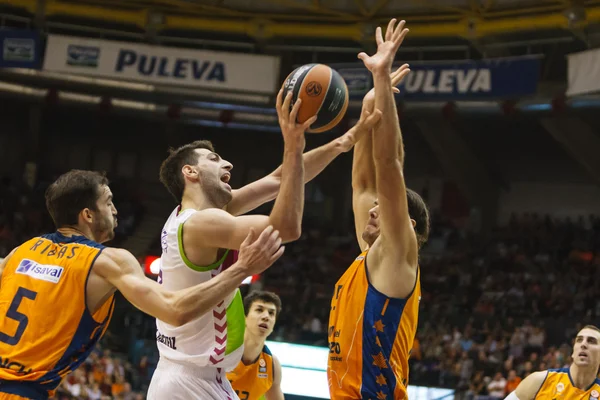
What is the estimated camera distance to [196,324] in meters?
4.36

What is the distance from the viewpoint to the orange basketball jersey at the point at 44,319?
12.5 feet

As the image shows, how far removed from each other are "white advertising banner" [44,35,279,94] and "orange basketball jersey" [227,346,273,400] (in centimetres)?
1148

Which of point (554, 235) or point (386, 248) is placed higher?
point (554, 235)

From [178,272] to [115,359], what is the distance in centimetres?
1108

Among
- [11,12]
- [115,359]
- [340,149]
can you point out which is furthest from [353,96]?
[340,149]

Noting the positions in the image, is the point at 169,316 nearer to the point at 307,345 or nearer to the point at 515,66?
the point at 307,345

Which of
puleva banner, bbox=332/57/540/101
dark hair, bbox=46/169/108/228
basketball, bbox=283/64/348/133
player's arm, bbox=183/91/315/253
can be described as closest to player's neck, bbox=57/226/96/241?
dark hair, bbox=46/169/108/228

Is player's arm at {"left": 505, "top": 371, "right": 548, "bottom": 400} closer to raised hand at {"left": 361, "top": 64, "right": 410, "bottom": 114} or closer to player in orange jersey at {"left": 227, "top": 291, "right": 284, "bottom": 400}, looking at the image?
player in orange jersey at {"left": 227, "top": 291, "right": 284, "bottom": 400}

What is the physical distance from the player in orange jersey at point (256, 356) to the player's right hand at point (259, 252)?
12.3ft

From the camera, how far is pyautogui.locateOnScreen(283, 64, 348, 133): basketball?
4.37 m

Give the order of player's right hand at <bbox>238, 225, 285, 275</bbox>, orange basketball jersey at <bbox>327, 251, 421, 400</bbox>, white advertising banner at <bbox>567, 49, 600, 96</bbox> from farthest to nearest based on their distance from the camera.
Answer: white advertising banner at <bbox>567, 49, 600, 96</bbox>
orange basketball jersey at <bbox>327, 251, 421, 400</bbox>
player's right hand at <bbox>238, 225, 285, 275</bbox>

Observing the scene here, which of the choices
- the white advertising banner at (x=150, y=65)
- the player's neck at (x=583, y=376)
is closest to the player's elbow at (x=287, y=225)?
the player's neck at (x=583, y=376)

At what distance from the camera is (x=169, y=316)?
3.65 metres

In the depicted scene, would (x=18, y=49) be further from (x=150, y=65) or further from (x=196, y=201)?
(x=196, y=201)
